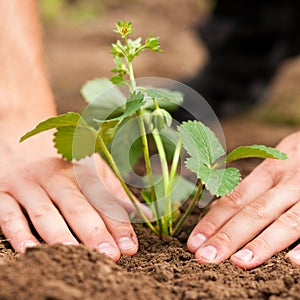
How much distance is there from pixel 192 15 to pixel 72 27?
143 centimetres

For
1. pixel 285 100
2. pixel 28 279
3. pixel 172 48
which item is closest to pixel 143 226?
pixel 28 279

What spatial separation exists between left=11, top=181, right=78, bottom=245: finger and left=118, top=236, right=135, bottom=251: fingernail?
114mm

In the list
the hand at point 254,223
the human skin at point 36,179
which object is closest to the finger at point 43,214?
the human skin at point 36,179

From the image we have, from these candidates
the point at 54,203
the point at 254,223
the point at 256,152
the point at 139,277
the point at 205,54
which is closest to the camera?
the point at 139,277

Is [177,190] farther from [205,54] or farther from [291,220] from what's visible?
[205,54]

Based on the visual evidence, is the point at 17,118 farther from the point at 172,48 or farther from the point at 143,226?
the point at 172,48

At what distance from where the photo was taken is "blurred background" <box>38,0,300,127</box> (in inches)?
124

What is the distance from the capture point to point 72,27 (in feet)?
18.5

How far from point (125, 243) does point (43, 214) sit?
25 cm

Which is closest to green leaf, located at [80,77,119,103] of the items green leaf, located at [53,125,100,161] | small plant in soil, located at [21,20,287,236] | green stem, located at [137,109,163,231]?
small plant in soil, located at [21,20,287,236]

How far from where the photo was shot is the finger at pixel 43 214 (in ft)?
4.22

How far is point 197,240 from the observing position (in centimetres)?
127

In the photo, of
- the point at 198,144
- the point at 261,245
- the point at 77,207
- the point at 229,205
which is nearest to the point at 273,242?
the point at 261,245

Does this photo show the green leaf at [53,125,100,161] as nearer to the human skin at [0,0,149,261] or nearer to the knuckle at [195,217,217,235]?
the human skin at [0,0,149,261]
